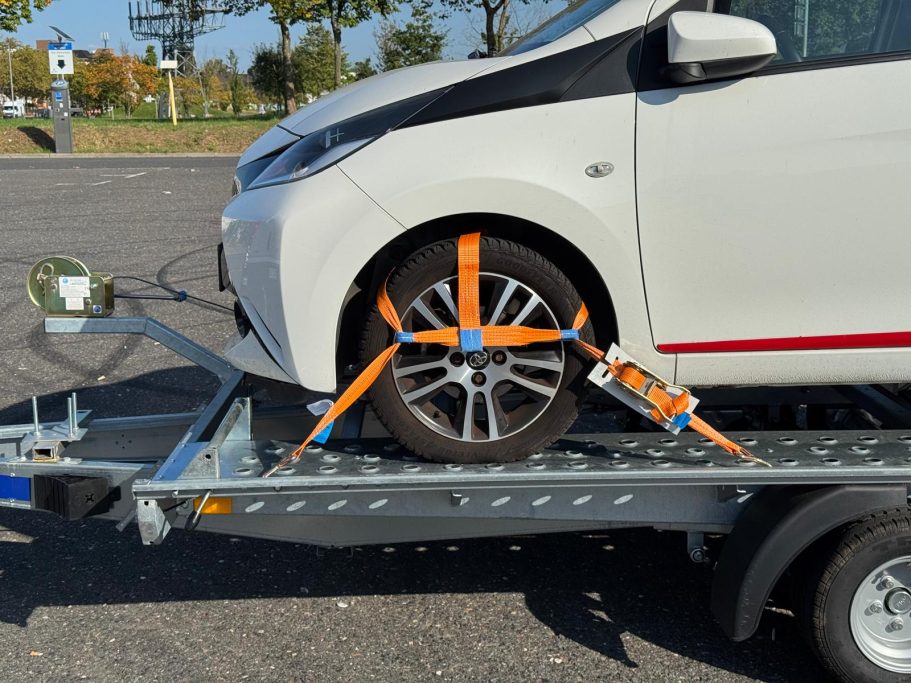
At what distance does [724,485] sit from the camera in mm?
2951

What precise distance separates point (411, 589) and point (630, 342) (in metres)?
1.34

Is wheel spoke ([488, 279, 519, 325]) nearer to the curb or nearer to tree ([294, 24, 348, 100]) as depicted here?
the curb

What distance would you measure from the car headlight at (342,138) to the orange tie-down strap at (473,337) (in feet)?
1.38

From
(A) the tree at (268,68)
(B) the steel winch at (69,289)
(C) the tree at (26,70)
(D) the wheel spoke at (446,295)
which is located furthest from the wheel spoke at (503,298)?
(C) the tree at (26,70)

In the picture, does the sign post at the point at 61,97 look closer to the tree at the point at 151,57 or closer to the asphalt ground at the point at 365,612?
the asphalt ground at the point at 365,612

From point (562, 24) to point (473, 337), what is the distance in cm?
123

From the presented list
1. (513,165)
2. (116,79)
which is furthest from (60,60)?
(116,79)

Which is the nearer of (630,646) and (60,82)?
(630,646)

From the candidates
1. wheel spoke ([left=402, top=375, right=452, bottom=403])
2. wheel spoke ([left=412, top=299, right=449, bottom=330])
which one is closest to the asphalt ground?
wheel spoke ([left=402, top=375, right=452, bottom=403])

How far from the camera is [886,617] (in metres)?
3.00

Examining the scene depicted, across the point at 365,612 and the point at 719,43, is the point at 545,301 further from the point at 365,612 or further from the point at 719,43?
the point at 365,612

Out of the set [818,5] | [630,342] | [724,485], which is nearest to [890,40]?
[818,5]

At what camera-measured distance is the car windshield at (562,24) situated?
3.20 metres

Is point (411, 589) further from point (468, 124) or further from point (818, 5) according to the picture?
point (818, 5)
